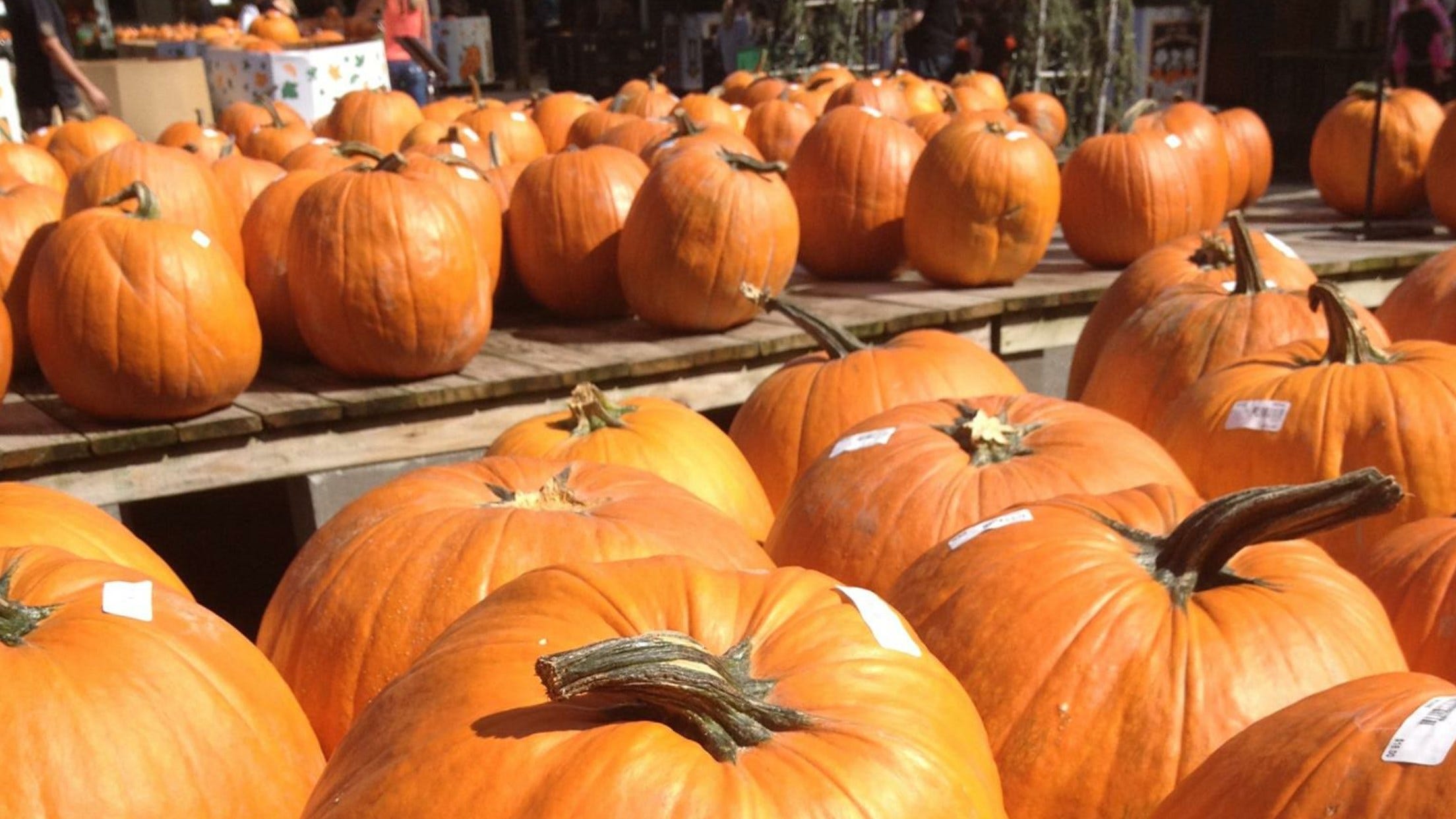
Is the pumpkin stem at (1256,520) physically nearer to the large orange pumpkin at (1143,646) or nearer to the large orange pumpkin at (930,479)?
the large orange pumpkin at (1143,646)

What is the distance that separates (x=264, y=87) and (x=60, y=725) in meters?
8.40

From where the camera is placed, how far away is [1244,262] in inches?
123

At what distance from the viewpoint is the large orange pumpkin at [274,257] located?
4160 millimetres

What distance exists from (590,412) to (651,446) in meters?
0.15

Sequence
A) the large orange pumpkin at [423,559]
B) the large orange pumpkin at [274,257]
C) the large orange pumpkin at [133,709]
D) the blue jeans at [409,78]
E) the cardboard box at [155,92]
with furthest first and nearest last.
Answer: the blue jeans at [409,78] → the cardboard box at [155,92] → the large orange pumpkin at [274,257] → the large orange pumpkin at [423,559] → the large orange pumpkin at [133,709]

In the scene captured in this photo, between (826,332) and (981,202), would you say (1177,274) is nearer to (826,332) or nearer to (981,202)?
(826,332)

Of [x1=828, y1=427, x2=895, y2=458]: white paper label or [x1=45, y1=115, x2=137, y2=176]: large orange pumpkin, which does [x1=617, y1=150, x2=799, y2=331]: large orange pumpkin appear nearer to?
[x1=828, y1=427, x2=895, y2=458]: white paper label

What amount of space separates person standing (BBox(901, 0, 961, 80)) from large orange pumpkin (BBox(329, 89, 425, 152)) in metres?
5.53

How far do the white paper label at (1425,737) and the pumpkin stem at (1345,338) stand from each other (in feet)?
4.83

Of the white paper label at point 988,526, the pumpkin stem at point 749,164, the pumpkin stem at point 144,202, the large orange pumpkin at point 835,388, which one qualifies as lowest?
the large orange pumpkin at point 835,388

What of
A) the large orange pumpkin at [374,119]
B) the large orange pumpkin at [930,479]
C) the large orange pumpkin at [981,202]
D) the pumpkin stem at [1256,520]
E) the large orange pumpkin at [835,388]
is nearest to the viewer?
the pumpkin stem at [1256,520]

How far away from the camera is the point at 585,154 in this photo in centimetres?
472

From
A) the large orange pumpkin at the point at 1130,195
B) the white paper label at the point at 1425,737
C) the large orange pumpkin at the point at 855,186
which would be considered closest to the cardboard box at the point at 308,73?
the large orange pumpkin at the point at 855,186

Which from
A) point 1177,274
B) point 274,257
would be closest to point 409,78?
point 274,257
